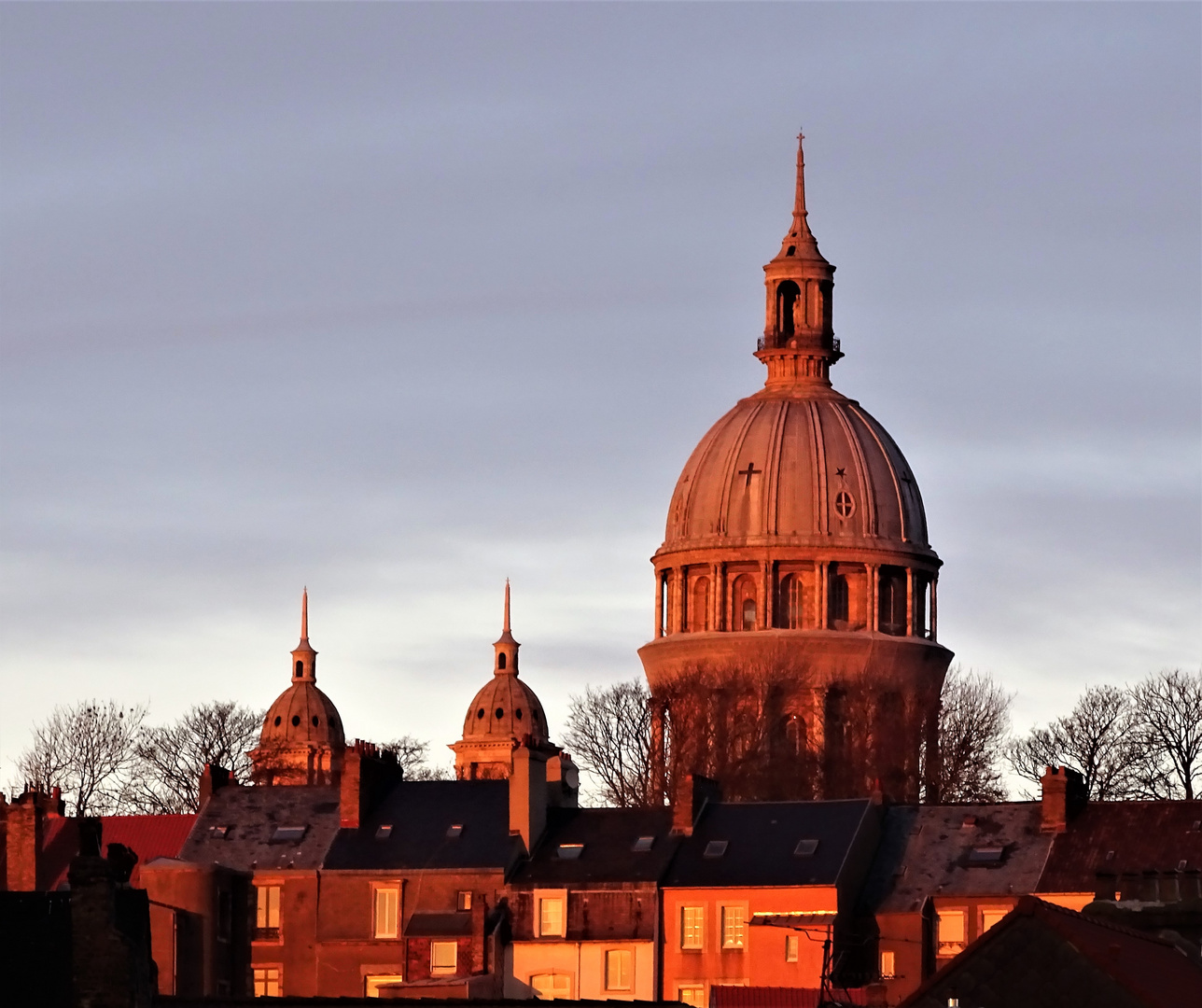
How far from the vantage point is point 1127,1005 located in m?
37.9

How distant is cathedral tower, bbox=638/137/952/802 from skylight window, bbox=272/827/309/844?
200 ft

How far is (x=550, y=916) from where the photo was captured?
293 feet

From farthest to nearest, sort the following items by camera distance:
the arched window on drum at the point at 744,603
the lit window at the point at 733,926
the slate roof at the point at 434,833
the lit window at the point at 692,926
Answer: the arched window on drum at the point at 744,603
the slate roof at the point at 434,833
the lit window at the point at 692,926
the lit window at the point at 733,926

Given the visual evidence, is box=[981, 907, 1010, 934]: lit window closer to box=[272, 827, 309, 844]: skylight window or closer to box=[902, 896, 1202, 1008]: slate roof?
box=[272, 827, 309, 844]: skylight window

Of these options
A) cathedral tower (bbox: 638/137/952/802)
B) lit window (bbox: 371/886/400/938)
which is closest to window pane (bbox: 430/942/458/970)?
lit window (bbox: 371/886/400/938)

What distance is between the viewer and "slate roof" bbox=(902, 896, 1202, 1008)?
3841 cm

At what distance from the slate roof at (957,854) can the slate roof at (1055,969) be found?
46703mm

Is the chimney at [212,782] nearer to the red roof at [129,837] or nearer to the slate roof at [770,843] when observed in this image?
the red roof at [129,837]

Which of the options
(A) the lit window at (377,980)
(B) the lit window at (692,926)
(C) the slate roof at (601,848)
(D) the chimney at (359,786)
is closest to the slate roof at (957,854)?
(B) the lit window at (692,926)

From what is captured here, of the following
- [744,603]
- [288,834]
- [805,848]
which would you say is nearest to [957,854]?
[805,848]

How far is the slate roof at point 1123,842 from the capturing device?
86312 mm

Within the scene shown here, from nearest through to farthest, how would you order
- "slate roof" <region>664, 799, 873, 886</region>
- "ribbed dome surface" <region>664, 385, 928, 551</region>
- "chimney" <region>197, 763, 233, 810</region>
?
"slate roof" <region>664, 799, 873, 886</region> → "chimney" <region>197, 763, 233, 810</region> → "ribbed dome surface" <region>664, 385, 928, 551</region>

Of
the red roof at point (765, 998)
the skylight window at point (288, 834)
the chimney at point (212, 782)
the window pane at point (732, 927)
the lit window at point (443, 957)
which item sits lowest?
the red roof at point (765, 998)

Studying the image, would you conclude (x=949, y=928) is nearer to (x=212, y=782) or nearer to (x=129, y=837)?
(x=212, y=782)
